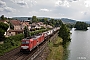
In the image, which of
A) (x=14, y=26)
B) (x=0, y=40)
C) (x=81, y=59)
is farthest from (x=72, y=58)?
(x=14, y=26)

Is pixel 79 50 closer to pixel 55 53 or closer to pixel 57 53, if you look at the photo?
pixel 57 53

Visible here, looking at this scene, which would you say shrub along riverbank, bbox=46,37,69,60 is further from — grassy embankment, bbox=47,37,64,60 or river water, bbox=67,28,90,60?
river water, bbox=67,28,90,60

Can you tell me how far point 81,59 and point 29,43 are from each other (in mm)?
16066

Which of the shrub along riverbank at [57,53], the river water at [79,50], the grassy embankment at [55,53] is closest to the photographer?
the grassy embankment at [55,53]

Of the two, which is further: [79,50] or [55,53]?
[79,50]

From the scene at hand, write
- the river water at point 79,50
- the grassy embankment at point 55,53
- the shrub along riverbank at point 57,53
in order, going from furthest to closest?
1. the river water at point 79,50
2. the shrub along riverbank at point 57,53
3. the grassy embankment at point 55,53

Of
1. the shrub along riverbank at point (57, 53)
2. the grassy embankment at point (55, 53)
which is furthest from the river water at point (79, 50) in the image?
the grassy embankment at point (55, 53)

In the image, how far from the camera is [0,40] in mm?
51812

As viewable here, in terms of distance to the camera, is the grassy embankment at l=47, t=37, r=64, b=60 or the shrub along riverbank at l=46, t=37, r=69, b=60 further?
→ the shrub along riverbank at l=46, t=37, r=69, b=60

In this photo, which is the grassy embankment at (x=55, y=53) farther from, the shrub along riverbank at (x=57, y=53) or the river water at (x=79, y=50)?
the river water at (x=79, y=50)

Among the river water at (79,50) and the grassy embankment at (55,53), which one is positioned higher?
the grassy embankment at (55,53)

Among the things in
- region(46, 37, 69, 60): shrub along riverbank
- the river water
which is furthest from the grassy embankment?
the river water

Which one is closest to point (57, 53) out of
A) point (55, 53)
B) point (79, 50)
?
point (55, 53)

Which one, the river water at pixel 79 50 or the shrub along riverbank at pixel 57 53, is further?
the river water at pixel 79 50
